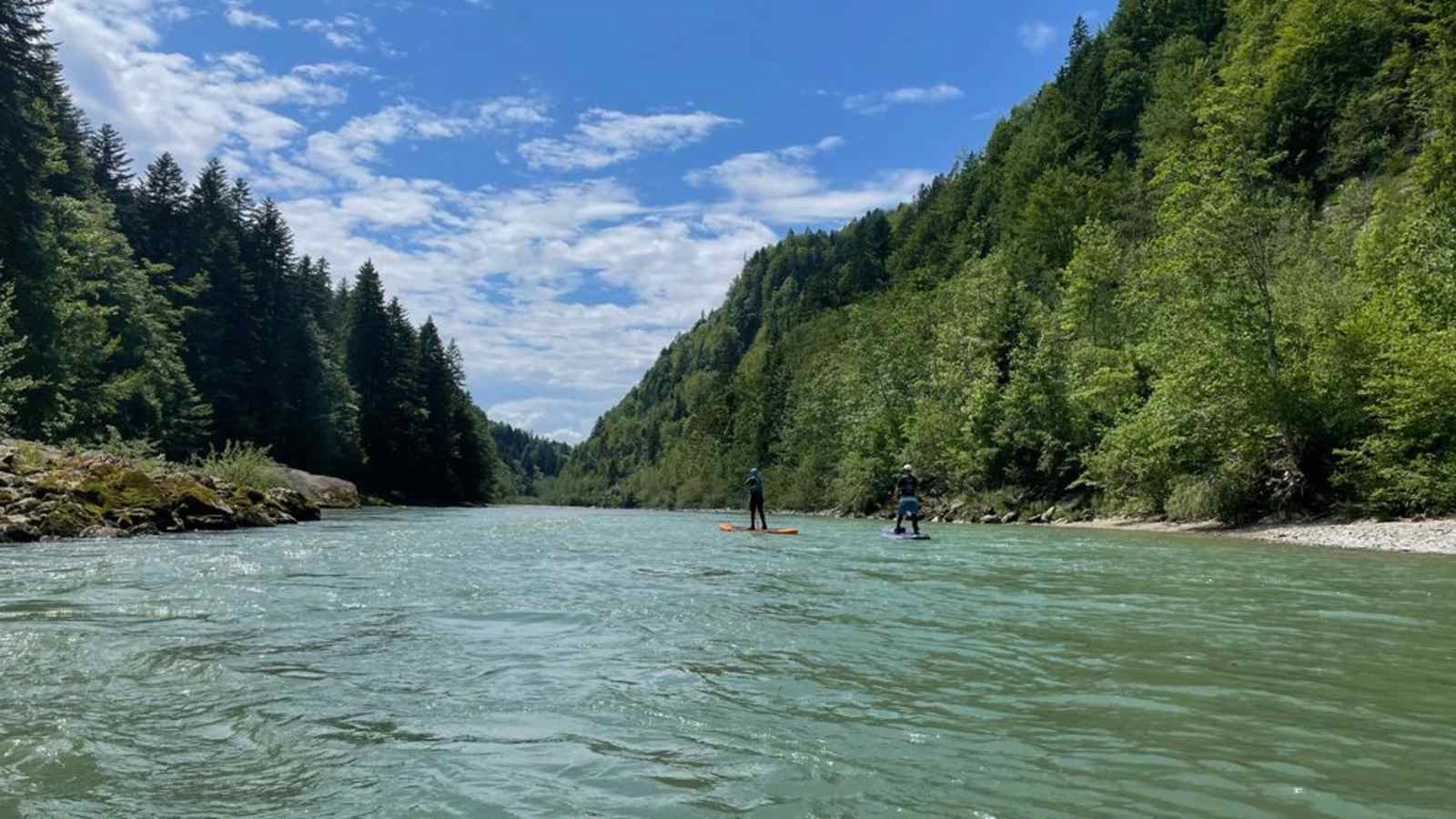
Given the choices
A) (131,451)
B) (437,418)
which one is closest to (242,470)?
(131,451)

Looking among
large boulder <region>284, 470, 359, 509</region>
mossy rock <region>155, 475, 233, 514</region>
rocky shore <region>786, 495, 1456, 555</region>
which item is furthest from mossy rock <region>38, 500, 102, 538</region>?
rocky shore <region>786, 495, 1456, 555</region>

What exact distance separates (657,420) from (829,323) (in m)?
71.5

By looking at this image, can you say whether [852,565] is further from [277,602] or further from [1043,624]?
[277,602]

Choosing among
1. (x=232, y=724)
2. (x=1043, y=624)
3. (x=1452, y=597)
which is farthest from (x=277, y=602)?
(x=1452, y=597)

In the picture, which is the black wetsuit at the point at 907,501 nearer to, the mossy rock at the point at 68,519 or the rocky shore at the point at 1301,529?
the rocky shore at the point at 1301,529

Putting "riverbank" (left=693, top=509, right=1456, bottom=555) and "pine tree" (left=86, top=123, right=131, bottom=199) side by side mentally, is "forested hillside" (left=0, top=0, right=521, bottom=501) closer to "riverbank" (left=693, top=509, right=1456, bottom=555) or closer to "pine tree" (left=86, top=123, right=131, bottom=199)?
"pine tree" (left=86, top=123, right=131, bottom=199)

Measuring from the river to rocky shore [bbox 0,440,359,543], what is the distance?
7666 millimetres

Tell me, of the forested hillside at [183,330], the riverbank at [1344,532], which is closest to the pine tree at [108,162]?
the forested hillside at [183,330]

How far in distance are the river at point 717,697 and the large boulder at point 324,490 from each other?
34.8m

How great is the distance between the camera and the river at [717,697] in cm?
427

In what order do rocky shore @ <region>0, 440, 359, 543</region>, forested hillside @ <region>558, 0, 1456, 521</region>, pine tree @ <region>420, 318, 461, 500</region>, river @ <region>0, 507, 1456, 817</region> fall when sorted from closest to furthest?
river @ <region>0, 507, 1456, 817</region> → rocky shore @ <region>0, 440, 359, 543</region> → forested hillside @ <region>558, 0, 1456, 521</region> → pine tree @ <region>420, 318, 461, 500</region>

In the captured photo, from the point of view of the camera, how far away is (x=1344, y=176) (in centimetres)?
5356

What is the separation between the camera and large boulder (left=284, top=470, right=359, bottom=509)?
45250 mm

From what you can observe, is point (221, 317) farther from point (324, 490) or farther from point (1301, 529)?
point (1301, 529)
